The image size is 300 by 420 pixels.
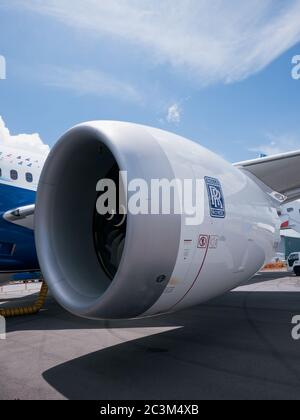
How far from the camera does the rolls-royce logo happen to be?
4004 millimetres

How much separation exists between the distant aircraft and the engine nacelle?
11 millimetres

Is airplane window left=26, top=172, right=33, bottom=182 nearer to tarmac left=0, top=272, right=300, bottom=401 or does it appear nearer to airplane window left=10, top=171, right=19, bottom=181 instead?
airplane window left=10, top=171, right=19, bottom=181

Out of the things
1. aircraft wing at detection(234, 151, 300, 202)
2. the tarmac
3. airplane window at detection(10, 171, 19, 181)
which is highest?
airplane window at detection(10, 171, 19, 181)

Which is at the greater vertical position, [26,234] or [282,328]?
[26,234]

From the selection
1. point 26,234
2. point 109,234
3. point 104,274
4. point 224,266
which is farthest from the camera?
point 26,234

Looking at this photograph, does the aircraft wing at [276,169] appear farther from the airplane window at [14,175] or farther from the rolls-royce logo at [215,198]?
the airplane window at [14,175]

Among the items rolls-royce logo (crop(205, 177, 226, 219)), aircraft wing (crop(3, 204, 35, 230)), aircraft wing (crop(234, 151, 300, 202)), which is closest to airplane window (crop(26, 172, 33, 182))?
aircraft wing (crop(3, 204, 35, 230))

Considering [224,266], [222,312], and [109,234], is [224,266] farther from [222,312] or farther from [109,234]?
[222,312]

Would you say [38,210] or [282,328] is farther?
[282,328]

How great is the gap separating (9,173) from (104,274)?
4013mm

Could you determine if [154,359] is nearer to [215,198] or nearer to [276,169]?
[215,198]

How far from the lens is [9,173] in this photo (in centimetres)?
777

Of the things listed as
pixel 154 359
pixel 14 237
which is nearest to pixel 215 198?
pixel 154 359
